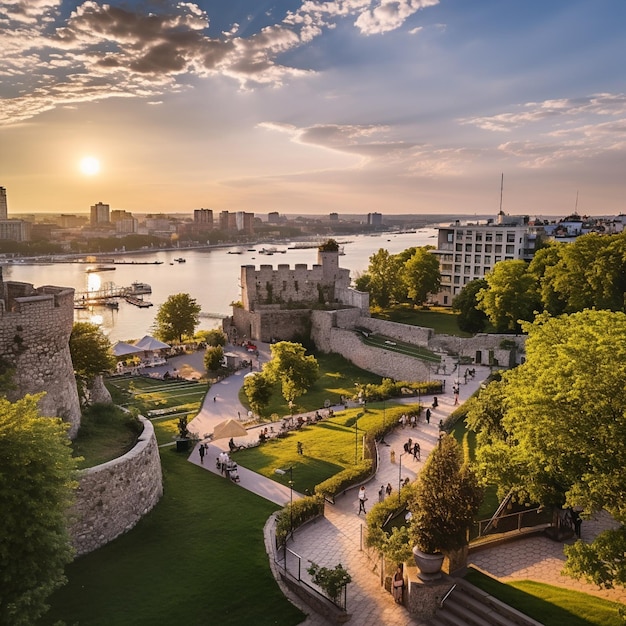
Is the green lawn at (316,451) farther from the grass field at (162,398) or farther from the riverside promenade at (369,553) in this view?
the grass field at (162,398)

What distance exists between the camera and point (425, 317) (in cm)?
4434

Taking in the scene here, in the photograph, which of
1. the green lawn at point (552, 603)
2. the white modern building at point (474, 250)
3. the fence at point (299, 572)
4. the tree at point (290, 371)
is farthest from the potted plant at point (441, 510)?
the white modern building at point (474, 250)

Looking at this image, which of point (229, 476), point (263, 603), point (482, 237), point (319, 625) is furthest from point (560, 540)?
point (482, 237)

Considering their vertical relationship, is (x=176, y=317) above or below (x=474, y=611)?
above

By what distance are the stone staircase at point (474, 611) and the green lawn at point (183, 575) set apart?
9.22 feet

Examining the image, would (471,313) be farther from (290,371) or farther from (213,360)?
(213,360)

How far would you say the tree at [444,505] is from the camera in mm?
10539

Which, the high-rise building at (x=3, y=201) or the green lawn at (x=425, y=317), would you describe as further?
the high-rise building at (x=3, y=201)

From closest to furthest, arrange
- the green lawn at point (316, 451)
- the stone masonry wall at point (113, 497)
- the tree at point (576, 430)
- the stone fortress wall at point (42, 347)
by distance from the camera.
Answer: the tree at point (576, 430), the stone masonry wall at point (113, 497), the stone fortress wall at point (42, 347), the green lawn at point (316, 451)

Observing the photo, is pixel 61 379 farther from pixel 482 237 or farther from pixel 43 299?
pixel 482 237

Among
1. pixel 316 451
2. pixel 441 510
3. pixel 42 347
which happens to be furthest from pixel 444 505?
pixel 42 347

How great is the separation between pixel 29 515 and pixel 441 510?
709 cm

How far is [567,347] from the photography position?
10.6 metres

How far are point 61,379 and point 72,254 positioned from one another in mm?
143339
